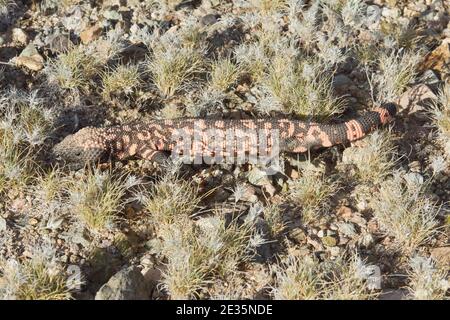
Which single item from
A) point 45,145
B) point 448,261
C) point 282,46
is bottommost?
point 448,261

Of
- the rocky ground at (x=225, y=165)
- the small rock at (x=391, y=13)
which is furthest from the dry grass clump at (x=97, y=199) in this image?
the small rock at (x=391, y=13)

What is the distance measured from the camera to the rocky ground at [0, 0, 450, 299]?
3.43 metres

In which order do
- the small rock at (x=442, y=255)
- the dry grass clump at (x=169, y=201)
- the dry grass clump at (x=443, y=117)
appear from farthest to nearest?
the dry grass clump at (x=443, y=117) < the dry grass clump at (x=169, y=201) < the small rock at (x=442, y=255)

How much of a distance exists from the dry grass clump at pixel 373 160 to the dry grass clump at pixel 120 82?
1945 mm

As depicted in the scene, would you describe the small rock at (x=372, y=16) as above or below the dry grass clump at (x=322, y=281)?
above

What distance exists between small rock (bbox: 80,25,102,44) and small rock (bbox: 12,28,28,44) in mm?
527

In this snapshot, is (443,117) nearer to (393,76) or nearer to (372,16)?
(393,76)

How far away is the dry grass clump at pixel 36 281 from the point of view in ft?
10.5

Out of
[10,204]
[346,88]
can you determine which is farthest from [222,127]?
[10,204]

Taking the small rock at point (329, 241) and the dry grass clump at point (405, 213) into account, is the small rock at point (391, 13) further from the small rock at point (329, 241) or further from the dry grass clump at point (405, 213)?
the small rock at point (329, 241)

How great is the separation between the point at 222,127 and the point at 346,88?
4.47 feet

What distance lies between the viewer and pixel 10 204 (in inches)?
151
